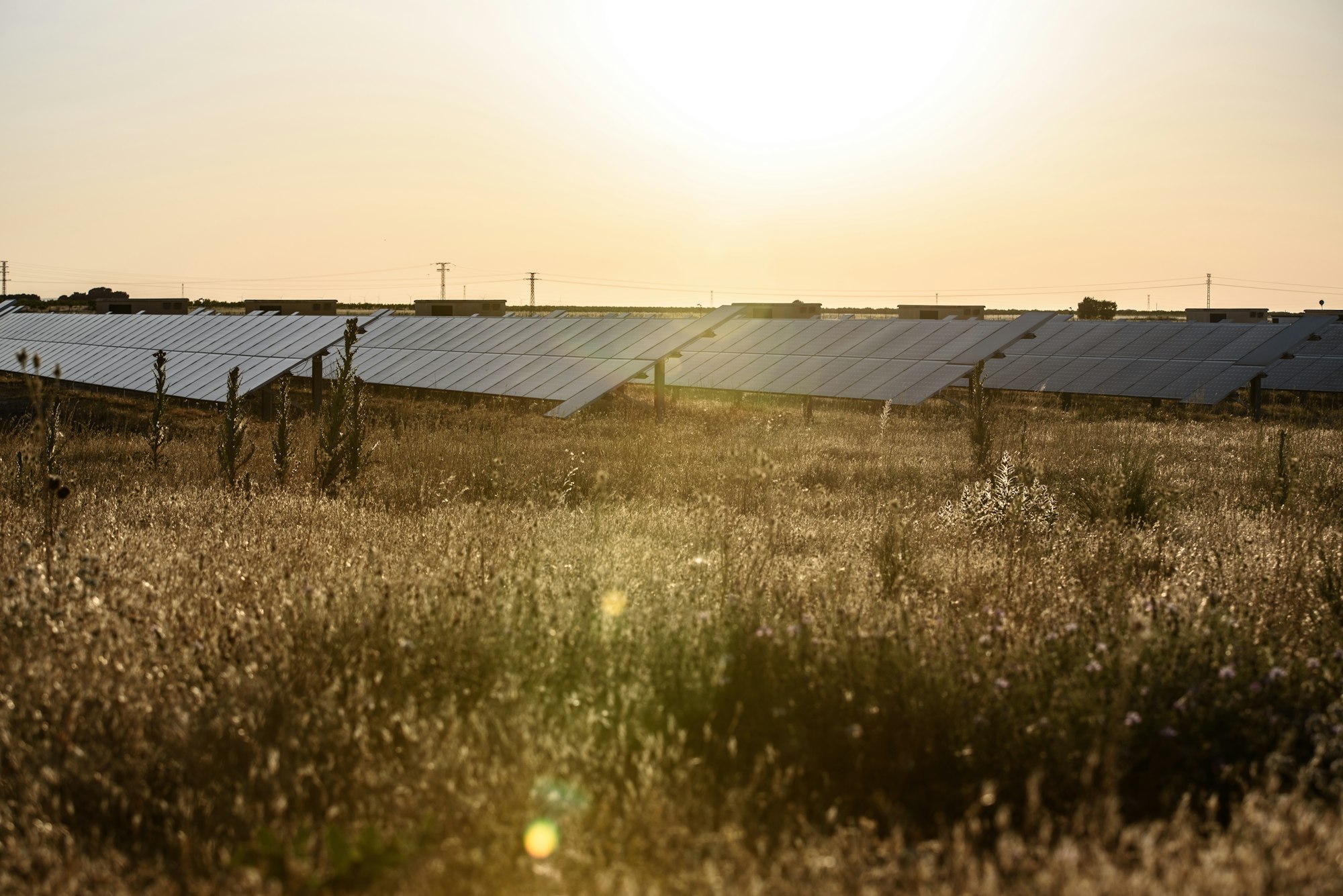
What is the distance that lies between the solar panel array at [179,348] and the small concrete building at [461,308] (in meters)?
14.0

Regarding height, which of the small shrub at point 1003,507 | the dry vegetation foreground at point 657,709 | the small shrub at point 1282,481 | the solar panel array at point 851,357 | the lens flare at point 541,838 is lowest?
the lens flare at point 541,838

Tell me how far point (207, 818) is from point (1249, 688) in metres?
3.71

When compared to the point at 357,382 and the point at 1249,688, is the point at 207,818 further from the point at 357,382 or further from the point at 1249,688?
the point at 357,382

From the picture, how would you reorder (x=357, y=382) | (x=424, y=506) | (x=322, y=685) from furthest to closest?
1. (x=357, y=382)
2. (x=424, y=506)
3. (x=322, y=685)

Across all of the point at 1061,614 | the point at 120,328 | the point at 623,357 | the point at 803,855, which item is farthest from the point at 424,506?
the point at 120,328

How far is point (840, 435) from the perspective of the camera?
15.5 meters

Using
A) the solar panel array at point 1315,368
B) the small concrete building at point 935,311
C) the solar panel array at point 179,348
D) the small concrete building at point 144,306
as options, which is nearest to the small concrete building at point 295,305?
the small concrete building at point 144,306

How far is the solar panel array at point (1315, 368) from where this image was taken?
26375 mm

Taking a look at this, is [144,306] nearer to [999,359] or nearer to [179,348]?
[179,348]

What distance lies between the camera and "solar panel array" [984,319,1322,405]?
931 inches

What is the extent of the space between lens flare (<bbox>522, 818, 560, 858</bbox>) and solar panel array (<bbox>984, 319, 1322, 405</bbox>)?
2234 cm

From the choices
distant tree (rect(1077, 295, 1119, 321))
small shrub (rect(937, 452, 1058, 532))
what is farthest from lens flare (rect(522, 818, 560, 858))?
distant tree (rect(1077, 295, 1119, 321))

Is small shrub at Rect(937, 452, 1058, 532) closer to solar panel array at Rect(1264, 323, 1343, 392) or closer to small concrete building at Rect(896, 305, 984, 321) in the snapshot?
solar panel array at Rect(1264, 323, 1343, 392)

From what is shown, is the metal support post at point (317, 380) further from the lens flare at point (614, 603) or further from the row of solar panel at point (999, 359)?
the lens flare at point (614, 603)
